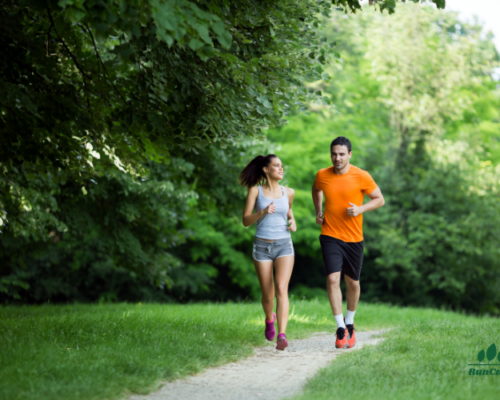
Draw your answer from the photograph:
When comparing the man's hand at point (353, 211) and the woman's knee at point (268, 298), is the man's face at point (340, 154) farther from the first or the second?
the woman's knee at point (268, 298)

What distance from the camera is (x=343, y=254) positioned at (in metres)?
6.44

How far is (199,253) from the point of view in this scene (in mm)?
21781

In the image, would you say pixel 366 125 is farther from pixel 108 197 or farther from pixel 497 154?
pixel 108 197

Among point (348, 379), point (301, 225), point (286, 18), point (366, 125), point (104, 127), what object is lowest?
point (348, 379)

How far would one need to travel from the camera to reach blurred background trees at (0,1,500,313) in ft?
18.9

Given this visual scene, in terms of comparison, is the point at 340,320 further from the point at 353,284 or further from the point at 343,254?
the point at 343,254

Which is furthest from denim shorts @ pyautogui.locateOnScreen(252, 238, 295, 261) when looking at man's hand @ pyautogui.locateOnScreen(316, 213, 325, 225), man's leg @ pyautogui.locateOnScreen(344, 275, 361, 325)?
man's leg @ pyautogui.locateOnScreen(344, 275, 361, 325)

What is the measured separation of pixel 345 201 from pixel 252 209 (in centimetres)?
115

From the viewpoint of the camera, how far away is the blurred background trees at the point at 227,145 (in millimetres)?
5750

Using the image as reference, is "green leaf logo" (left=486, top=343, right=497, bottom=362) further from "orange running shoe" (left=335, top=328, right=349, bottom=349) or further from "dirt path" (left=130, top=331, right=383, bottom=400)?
"orange running shoe" (left=335, top=328, right=349, bottom=349)

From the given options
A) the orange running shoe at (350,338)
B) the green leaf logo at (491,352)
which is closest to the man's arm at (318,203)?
the orange running shoe at (350,338)

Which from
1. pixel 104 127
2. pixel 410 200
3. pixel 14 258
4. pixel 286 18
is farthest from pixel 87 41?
pixel 410 200

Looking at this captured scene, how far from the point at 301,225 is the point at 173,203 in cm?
857

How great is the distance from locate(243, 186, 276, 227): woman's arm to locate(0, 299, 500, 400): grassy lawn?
149cm
